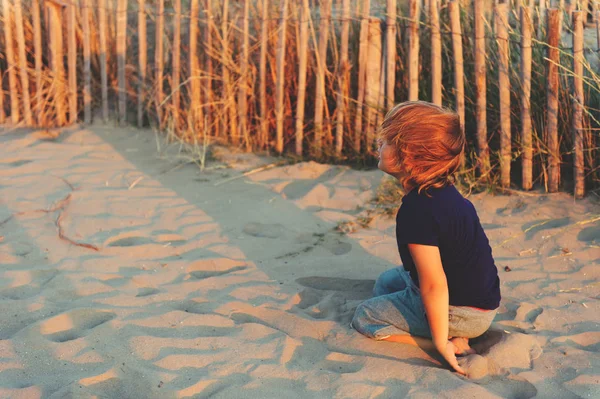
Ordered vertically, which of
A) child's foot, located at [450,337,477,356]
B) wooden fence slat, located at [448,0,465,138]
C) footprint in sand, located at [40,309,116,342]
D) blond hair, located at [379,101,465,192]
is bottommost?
child's foot, located at [450,337,477,356]

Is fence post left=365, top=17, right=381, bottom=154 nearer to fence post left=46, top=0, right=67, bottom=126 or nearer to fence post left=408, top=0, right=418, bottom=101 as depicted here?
fence post left=408, top=0, right=418, bottom=101

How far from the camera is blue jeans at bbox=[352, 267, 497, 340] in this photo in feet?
8.91

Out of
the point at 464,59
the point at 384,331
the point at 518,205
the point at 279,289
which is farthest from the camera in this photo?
the point at 464,59

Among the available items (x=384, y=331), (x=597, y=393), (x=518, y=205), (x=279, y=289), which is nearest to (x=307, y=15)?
(x=518, y=205)

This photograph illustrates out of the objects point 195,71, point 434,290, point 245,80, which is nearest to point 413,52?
point 245,80

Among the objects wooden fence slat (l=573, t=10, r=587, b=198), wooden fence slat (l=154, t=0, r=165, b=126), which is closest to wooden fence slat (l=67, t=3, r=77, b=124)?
wooden fence slat (l=154, t=0, r=165, b=126)

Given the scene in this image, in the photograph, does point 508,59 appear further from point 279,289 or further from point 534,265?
point 279,289

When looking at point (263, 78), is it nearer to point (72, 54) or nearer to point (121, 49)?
point (121, 49)

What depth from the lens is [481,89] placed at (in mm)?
4316

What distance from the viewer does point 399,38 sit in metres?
4.92

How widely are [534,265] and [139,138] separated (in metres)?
3.26

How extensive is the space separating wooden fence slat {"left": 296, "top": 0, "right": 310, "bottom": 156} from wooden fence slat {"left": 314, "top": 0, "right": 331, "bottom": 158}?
99 millimetres

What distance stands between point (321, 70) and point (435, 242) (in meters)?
2.63

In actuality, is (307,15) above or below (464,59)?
above
